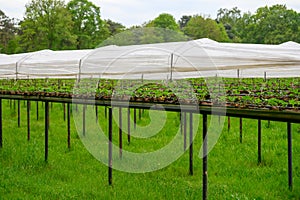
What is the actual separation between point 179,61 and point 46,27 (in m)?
22.8

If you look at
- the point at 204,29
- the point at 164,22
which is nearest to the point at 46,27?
the point at 164,22

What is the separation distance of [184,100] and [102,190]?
71.5 inches

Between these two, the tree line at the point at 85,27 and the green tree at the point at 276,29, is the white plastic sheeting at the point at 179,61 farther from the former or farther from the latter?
the green tree at the point at 276,29

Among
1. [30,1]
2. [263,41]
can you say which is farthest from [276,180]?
[30,1]

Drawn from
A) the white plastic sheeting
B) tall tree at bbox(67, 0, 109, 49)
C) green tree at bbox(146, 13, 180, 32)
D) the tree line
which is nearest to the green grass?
the white plastic sheeting

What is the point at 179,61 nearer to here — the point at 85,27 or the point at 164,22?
the point at 85,27

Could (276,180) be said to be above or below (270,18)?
below

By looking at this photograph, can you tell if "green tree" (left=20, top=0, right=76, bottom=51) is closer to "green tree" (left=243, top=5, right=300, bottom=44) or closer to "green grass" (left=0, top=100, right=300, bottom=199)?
"green tree" (left=243, top=5, right=300, bottom=44)

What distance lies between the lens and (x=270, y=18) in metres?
28.5

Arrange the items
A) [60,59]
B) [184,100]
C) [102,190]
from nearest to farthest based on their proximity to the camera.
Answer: [184,100]
[102,190]
[60,59]

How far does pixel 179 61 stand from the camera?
7879 mm

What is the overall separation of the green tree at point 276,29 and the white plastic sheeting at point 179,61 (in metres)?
16.9

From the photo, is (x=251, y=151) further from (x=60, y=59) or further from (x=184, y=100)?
(x=60, y=59)

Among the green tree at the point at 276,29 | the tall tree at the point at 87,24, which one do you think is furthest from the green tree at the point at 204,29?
the tall tree at the point at 87,24
